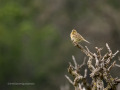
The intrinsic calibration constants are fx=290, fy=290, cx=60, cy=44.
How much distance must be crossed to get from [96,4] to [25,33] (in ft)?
22.3

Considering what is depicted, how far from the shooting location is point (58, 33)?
2367cm

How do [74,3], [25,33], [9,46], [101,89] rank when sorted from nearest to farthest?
[101,89]
[9,46]
[25,33]
[74,3]

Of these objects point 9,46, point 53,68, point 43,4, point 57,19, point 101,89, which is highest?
point 43,4

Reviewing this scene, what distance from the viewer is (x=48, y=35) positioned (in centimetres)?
2347

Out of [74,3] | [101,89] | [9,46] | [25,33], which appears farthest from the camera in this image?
[74,3]

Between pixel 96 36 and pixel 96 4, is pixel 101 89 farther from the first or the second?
pixel 96 4

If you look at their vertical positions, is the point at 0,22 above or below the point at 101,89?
above

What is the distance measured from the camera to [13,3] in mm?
25188

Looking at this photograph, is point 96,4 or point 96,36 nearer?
point 96,36

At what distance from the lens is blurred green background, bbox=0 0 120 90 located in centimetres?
2145

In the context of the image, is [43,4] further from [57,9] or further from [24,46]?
[24,46]

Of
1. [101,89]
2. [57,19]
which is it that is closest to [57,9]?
[57,19]

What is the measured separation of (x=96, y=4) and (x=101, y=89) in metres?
21.6

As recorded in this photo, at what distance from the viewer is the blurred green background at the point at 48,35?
21453 mm
